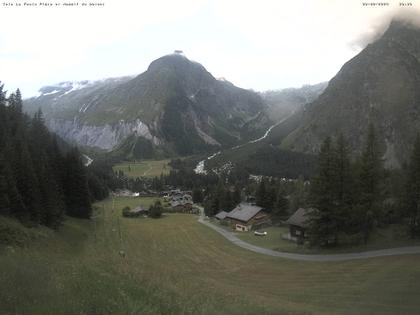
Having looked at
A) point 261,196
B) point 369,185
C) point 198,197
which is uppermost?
point 369,185

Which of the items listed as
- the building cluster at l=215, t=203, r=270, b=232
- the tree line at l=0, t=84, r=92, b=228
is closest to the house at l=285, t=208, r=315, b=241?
the building cluster at l=215, t=203, r=270, b=232

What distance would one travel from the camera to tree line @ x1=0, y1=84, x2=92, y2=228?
1981 inches

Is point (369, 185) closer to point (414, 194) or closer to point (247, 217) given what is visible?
point (414, 194)

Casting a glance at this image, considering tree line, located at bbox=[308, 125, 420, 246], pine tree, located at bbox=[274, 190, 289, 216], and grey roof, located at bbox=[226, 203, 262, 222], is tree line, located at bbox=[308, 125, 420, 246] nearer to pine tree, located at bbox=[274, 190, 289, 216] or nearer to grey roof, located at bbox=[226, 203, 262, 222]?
grey roof, located at bbox=[226, 203, 262, 222]

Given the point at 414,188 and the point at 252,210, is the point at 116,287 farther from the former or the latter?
the point at 252,210

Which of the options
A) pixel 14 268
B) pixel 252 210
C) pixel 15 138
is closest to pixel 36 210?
pixel 15 138

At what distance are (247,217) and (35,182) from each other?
4774cm

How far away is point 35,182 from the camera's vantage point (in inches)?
2165

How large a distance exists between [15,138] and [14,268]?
5831cm

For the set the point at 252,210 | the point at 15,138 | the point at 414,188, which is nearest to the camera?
the point at 414,188

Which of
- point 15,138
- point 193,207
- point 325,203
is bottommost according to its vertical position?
point 193,207

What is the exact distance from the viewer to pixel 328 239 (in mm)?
53594

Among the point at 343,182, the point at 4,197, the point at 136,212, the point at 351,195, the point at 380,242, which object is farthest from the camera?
the point at 136,212

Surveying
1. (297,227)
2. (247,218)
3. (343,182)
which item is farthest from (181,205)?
(343,182)
